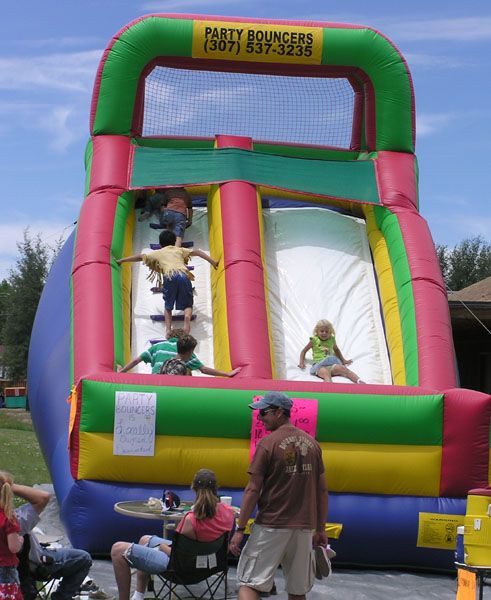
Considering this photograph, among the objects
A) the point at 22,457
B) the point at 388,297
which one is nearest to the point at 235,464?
the point at 388,297

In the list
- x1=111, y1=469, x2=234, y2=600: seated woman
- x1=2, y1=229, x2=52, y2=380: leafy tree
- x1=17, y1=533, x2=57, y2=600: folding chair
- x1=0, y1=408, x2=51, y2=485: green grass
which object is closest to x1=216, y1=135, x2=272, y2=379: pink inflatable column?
x1=111, y1=469, x2=234, y2=600: seated woman

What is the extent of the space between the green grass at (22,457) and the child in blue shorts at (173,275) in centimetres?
301

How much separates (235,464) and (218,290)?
2206 millimetres

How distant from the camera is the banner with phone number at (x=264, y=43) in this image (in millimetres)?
10148

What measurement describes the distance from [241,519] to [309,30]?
6346 millimetres

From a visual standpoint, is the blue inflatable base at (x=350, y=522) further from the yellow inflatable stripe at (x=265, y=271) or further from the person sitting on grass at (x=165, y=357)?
the yellow inflatable stripe at (x=265, y=271)

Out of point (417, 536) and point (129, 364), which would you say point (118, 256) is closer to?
point (129, 364)

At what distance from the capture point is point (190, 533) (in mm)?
5621

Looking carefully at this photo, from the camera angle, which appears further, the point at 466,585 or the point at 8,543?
the point at 466,585

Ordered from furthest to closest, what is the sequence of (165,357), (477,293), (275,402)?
(477,293) < (165,357) < (275,402)

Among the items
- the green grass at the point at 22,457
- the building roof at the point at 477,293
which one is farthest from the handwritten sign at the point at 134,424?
the building roof at the point at 477,293

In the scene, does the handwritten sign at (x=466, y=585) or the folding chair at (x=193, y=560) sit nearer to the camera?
the folding chair at (x=193, y=560)

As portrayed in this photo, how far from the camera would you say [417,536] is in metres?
7.21

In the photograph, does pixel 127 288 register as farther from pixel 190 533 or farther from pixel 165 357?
pixel 190 533
